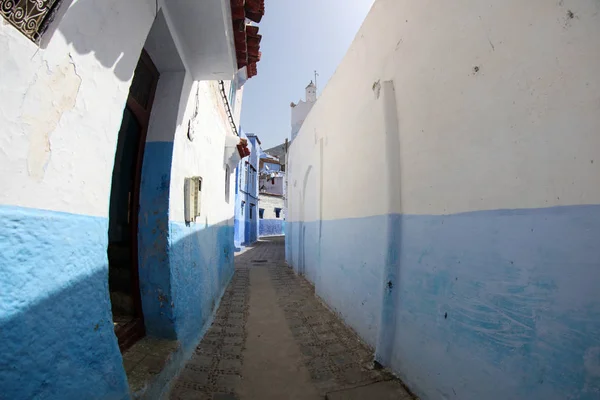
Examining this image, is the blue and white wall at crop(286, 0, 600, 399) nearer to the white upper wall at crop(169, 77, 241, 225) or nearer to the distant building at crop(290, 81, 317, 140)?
the white upper wall at crop(169, 77, 241, 225)

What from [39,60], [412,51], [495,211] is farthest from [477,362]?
[39,60]

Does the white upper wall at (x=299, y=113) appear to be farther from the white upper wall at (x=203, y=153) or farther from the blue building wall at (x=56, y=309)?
the blue building wall at (x=56, y=309)

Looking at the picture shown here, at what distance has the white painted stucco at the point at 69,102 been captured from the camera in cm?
102

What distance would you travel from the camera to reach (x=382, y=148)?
331 cm

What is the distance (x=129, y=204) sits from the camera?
273cm

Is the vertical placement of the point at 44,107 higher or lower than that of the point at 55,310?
higher

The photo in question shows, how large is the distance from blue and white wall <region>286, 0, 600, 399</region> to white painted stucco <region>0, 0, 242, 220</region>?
91.1 inches

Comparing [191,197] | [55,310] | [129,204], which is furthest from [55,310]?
[191,197]

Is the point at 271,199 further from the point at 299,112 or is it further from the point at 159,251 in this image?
the point at 159,251

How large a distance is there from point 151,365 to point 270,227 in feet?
82.3

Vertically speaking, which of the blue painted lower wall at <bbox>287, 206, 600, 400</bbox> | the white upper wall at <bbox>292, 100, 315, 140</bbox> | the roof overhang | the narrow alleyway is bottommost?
the narrow alleyway

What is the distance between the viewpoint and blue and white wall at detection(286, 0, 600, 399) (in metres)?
1.45

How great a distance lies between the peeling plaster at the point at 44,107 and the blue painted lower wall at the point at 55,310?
211mm

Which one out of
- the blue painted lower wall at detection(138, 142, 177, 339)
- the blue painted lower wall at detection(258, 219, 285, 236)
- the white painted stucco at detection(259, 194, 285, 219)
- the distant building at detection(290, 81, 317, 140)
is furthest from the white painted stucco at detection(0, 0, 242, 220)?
the blue painted lower wall at detection(258, 219, 285, 236)
